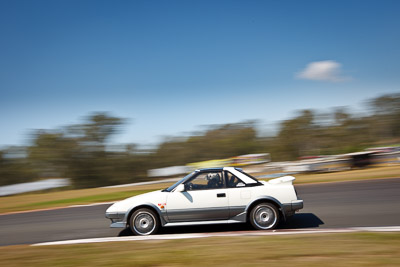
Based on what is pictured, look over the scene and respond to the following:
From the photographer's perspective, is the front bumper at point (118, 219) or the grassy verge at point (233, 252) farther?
the front bumper at point (118, 219)

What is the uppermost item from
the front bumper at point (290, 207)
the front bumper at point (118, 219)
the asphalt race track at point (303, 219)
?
the front bumper at point (118, 219)

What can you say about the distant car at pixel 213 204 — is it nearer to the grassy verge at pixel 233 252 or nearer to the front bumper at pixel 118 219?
the front bumper at pixel 118 219

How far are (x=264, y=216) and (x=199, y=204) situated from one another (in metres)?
1.43

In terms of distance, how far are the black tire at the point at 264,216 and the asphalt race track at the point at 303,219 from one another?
1.58 ft

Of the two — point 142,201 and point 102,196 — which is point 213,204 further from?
point 102,196

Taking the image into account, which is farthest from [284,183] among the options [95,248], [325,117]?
[325,117]

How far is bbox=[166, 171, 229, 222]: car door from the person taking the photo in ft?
24.4

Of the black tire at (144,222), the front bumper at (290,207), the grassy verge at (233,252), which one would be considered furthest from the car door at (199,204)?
the front bumper at (290,207)

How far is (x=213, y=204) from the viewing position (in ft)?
24.4

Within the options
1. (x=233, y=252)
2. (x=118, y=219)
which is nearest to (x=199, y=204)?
(x=118, y=219)

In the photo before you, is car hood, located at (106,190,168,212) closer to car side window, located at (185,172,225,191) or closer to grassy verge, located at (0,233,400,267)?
car side window, located at (185,172,225,191)

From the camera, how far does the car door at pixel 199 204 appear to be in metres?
7.43

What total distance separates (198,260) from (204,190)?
247 centimetres

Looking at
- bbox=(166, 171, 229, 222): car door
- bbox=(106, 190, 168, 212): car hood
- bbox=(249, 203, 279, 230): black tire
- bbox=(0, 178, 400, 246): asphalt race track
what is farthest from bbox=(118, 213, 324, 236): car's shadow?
bbox=(106, 190, 168, 212): car hood
